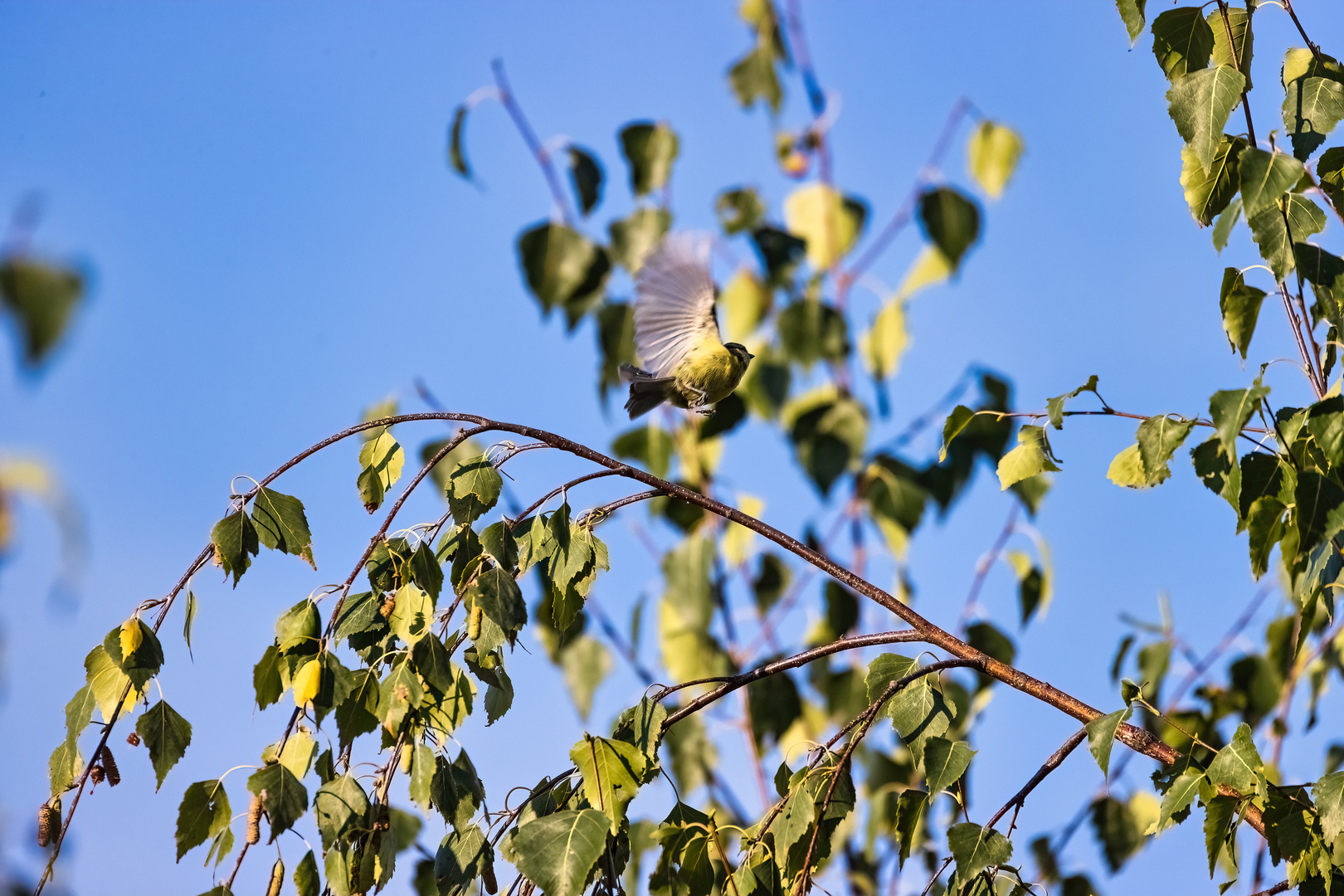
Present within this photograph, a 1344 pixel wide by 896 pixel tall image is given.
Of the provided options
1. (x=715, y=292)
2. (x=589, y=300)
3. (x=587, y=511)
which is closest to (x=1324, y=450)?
(x=587, y=511)

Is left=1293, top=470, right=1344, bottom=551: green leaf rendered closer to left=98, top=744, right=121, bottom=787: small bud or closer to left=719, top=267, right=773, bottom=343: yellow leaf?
left=98, top=744, right=121, bottom=787: small bud

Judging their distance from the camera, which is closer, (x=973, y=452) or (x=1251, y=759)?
(x=1251, y=759)

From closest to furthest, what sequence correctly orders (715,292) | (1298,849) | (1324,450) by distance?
(1324,450) < (1298,849) < (715,292)

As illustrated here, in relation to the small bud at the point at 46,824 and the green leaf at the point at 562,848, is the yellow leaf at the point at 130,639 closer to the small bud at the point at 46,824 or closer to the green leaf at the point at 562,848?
the small bud at the point at 46,824

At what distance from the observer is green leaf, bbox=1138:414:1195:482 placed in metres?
1.15

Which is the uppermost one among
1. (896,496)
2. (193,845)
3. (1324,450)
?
(896,496)

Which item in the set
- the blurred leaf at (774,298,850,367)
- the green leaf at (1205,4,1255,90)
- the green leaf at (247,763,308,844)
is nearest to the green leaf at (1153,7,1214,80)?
the green leaf at (1205,4,1255,90)

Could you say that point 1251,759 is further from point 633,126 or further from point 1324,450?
point 633,126

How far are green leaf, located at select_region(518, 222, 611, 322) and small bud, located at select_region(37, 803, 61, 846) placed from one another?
1.71m

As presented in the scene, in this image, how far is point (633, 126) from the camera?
2852 millimetres

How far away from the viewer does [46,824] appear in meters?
1.17

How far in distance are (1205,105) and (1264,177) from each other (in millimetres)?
115

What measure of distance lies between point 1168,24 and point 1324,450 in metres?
0.52

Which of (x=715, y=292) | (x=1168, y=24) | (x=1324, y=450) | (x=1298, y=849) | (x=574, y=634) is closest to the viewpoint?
(x=1324, y=450)
